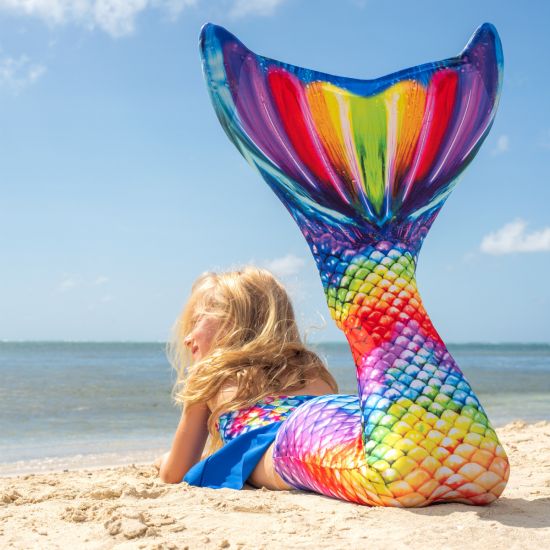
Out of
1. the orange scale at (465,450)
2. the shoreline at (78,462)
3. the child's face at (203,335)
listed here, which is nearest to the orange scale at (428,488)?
the orange scale at (465,450)

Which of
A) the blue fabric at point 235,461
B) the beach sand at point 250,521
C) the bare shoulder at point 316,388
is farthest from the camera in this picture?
the bare shoulder at point 316,388

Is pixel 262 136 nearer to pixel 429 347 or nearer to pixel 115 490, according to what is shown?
pixel 429 347

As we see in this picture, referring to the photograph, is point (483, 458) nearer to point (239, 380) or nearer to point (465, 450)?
point (465, 450)

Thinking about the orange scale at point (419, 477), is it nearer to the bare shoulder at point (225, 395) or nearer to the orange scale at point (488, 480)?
the orange scale at point (488, 480)

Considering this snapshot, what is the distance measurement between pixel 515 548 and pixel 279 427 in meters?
1.09

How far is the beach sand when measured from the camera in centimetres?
184

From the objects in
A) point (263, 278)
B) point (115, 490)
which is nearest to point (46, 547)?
point (115, 490)

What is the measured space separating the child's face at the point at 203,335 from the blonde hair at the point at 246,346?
0.02 metres

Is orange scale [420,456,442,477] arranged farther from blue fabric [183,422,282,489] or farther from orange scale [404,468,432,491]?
blue fabric [183,422,282,489]

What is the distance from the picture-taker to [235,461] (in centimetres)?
274

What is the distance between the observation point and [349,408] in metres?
2.43

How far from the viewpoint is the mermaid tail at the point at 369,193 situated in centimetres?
213

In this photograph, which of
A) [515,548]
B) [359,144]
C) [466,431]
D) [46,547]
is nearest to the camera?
[515,548]

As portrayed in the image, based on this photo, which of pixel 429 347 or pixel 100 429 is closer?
pixel 429 347
